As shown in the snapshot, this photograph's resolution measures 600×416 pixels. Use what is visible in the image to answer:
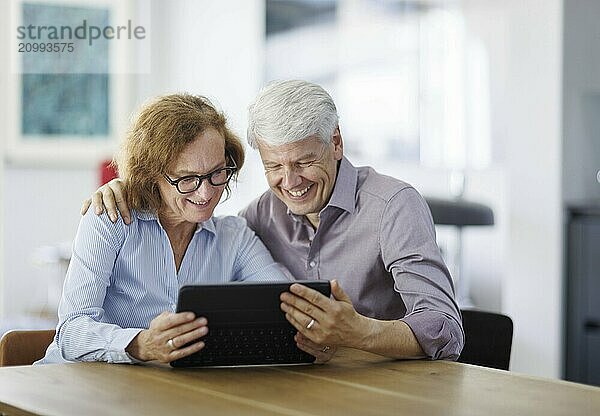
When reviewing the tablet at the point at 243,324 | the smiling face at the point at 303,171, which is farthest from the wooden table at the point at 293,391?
the smiling face at the point at 303,171

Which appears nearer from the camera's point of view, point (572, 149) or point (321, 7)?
point (572, 149)

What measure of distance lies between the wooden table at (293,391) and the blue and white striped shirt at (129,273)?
93mm

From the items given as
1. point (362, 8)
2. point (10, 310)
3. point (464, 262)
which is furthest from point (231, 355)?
point (10, 310)

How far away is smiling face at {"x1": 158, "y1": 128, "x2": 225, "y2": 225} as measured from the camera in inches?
97.0

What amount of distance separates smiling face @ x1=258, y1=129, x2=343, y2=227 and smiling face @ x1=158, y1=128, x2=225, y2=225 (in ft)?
0.40

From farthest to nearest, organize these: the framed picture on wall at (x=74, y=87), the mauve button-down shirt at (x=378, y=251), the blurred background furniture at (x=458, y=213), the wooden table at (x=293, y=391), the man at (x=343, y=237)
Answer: the framed picture on wall at (x=74, y=87), the blurred background furniture at (x=458, y=213), the mauve button-down shirt at (x=378, y=251), the man at (x=343, y=237), the wooden table at (x=293, y=391)

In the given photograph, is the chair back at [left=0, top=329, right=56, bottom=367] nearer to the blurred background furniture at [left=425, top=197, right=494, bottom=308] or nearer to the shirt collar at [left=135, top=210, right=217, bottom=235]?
the shirt collar at [left=135, top=210, right=217, bottom=235]

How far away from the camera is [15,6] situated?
22.8ft

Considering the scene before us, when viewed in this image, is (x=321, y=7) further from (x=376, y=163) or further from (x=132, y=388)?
(x=132, y=388)

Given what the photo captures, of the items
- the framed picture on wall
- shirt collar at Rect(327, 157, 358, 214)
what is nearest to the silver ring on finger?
shirt collar at Rect(327, 157, 358, 214)

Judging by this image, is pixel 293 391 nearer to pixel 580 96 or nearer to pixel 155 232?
pixel 155 232

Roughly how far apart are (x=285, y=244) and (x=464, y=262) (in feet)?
10.7

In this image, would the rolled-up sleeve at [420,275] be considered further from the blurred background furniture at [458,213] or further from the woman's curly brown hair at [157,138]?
the blurred background furniture at [458,213]

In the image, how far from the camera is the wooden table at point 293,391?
5.99 ft
